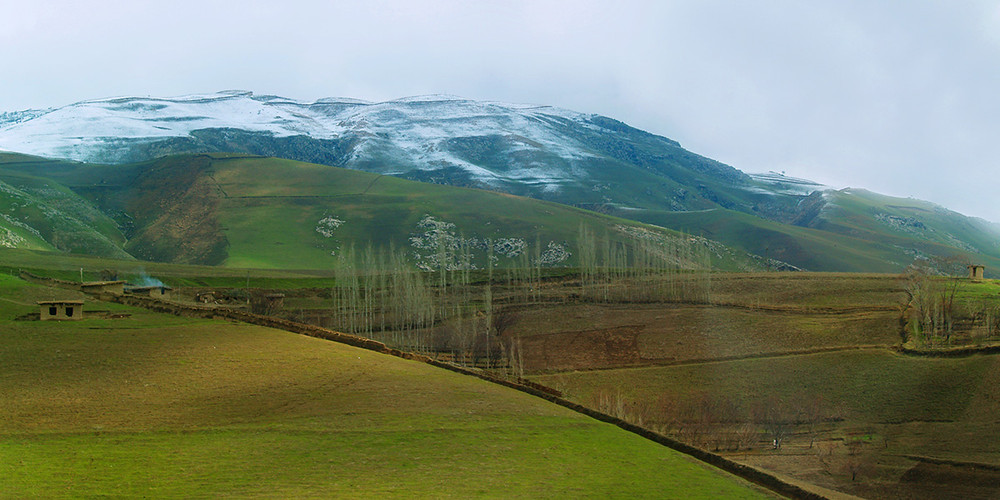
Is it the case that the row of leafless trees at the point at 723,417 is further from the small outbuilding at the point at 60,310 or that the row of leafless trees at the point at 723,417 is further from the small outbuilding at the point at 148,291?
the small outbuilding at the point at 148,291

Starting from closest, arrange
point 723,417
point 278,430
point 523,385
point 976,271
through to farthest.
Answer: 1. point 278,430
2. point 523,385
3. point 723,417
4. point 976,271

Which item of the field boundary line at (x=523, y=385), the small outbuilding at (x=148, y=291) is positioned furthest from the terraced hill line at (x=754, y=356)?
the small outbuilding at (x=148, y=291)

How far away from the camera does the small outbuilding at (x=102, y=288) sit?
7619 centimetres

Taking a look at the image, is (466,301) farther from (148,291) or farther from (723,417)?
(723,417)

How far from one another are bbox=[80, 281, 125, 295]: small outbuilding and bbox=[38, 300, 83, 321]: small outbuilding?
10.9 meters

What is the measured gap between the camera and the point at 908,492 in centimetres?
5506

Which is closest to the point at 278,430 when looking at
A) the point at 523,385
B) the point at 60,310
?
the point at 523,385

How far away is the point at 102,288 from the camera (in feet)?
251

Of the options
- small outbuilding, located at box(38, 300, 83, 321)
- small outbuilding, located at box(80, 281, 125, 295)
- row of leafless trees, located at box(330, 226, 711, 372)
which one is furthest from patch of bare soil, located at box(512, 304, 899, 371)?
small outbuilding, located at box(38, 300, 83, 321)

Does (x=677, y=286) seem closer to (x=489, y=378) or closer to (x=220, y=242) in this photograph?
(x=489, y=378)

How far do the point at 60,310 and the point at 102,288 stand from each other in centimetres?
1280

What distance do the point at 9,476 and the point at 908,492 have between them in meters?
53.3

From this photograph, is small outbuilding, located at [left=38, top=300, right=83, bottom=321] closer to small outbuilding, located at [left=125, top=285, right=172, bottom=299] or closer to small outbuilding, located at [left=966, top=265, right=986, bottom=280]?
small outbuilding, located at [left=125, top=285, right=172, bottom=299]

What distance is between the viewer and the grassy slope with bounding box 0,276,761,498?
35.2 metres
